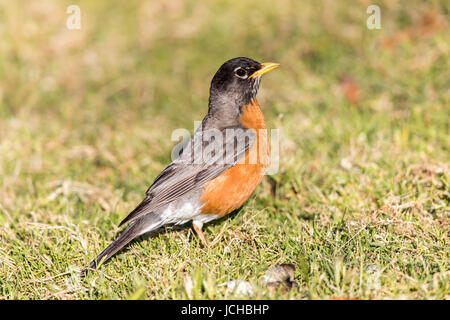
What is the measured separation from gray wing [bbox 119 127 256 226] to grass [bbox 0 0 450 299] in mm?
380

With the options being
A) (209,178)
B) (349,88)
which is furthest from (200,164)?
(349,88)

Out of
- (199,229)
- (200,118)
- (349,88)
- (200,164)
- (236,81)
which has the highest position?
(236,81)

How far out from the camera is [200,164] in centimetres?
450

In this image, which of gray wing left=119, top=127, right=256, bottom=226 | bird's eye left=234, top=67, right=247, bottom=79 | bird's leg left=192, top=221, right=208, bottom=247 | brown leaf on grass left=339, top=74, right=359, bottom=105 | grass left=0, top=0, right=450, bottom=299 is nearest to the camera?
grass left=0, top=0, right=450, bottom=299

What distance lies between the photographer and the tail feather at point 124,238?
12.4ft

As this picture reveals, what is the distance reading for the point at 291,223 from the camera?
4.46m

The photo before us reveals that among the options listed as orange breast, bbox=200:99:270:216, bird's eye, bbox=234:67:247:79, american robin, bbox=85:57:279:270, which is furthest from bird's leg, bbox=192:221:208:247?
bird's eye, bbox=234:67:247:79

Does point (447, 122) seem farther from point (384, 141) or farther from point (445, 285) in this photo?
point (445, 285)

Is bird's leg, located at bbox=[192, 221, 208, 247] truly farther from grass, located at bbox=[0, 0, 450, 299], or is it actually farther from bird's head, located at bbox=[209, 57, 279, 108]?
bird's head, located at bbox=[209, 57, 279, 108]

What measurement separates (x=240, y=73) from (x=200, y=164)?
3.25 feet

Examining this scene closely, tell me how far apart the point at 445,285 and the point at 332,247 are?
0.82m

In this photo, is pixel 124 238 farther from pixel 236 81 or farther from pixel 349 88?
pixel 349 88

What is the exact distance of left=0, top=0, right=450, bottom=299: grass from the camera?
3.63 metres
